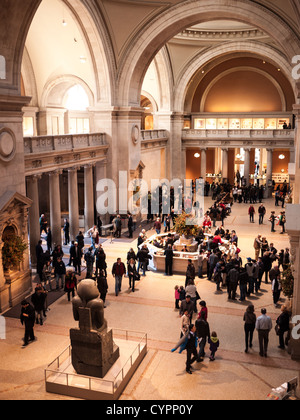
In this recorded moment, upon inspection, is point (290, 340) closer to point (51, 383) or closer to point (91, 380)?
point (91, 380)

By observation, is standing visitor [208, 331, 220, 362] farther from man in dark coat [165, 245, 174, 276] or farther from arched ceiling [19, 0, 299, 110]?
arched ceiling [19, 0, 299, 110]

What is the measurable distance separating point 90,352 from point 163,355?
2275 millimetres

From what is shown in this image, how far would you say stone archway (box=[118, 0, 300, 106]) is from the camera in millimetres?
18359

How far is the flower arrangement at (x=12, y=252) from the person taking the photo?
1287cm

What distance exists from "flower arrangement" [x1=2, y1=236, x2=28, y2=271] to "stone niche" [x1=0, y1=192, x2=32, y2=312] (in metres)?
0.13

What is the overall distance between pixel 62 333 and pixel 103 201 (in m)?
12.2

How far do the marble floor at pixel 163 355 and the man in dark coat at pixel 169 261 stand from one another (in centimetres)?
88

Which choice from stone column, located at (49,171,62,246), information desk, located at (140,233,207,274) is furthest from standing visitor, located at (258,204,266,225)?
stone column, located at (49,171,62,246)

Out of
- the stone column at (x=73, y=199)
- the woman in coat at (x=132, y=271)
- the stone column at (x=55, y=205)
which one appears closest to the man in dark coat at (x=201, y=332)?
the woman in coat at (x=132, y=271)

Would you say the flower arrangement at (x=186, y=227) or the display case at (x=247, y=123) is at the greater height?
the display case at (x=247, y=123)

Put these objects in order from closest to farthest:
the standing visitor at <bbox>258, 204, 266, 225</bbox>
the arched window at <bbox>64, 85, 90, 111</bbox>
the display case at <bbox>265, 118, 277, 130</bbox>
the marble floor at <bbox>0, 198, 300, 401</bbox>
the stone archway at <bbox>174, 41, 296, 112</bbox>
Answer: the marble floor at <bbox>0, 198, 300, 401</bbox> < the standing visitor at <bbox>258, 204, 266, 225</bbox> < the arched window at <bbox>64, 85, 90, 111</bbox> < the stone archway at <bbox>174, 41, 296, 112</bbox> < the display case at <bbox>265, 118, 277, 130</bbox>

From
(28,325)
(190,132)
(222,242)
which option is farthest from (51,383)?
(190,132)

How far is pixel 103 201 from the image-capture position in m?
22.8

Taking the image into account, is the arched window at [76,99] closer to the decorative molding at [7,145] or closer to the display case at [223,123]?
the display case at [223,123]
